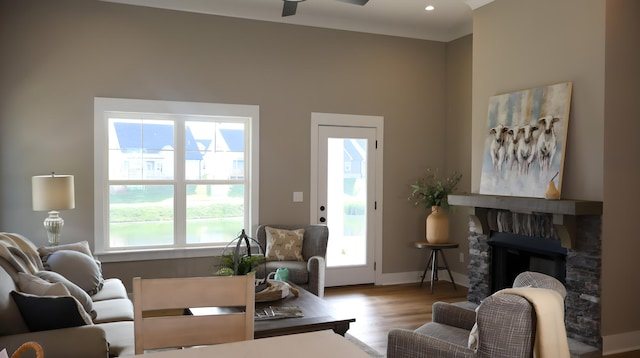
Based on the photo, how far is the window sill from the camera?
5.33m

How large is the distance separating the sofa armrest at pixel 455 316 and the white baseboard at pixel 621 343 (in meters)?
1.47

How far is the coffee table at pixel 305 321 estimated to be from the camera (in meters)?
3.05

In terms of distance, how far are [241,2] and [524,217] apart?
3.62 metres

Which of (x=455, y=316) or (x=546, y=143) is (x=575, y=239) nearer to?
(x=546, y=143)

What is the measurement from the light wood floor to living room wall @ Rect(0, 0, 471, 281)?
0.43 meters

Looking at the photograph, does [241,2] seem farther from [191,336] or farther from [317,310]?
[191,336]

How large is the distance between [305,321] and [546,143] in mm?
2613

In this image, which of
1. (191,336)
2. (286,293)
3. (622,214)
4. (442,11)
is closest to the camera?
(191,336)

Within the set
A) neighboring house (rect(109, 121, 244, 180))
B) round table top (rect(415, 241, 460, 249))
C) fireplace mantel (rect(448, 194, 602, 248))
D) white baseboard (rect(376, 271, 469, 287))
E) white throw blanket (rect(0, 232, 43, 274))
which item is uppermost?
neighboring house (rect(109, 121, 244, 180))

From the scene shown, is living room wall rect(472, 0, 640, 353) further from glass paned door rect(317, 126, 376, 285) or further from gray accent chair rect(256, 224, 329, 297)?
glass paned door rect(317, 126, 376, 285)

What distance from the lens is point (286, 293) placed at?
375cm

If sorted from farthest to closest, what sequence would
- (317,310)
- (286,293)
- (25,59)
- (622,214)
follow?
1. (25,59)
2. (622,214)
3. (286,293)
4. (317,310)

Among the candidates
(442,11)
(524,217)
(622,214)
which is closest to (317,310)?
(524,217)

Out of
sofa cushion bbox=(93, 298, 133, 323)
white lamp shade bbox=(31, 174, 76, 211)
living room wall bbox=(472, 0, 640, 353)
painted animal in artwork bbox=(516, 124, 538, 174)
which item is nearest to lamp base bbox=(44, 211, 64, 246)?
white lamp shade bbox=(31, 174, 76, 211)
